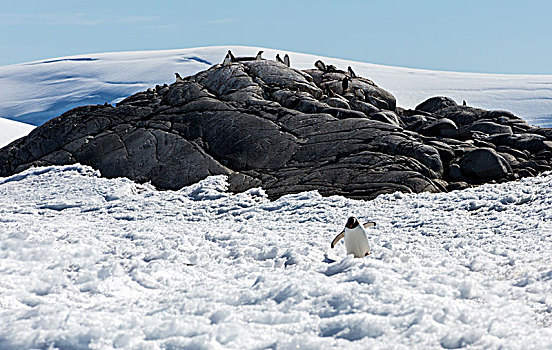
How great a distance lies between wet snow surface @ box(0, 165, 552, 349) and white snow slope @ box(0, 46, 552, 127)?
45.2 meters

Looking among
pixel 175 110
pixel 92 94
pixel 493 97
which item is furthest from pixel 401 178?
pixel 92 94

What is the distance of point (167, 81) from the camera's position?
63.2 meters

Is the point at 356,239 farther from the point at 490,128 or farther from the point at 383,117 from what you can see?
the point at 490,128

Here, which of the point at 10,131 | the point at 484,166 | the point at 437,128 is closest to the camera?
the point at 484,166

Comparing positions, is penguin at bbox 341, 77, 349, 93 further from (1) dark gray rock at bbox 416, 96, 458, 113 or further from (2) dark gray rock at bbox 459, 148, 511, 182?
(2) dark gray rock at bbox 459, 148, 511, 182

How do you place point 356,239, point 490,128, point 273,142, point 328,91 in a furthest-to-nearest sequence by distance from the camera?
point 328,91 → point 490,128 → point 273,142 → point 356,239

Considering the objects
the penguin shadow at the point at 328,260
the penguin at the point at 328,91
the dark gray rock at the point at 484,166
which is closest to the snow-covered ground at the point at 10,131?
the penguin at the point at 328,91

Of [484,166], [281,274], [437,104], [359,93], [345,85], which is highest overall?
[345,85]

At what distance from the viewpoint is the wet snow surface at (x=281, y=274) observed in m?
5.26

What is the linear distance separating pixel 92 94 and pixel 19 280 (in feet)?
196

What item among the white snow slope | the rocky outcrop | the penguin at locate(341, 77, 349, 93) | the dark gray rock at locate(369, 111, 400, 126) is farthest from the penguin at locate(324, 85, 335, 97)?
the white snow slope

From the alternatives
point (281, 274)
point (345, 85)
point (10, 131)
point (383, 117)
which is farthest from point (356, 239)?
point (10, 131)

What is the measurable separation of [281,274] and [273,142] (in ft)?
34.7

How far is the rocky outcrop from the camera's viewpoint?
52.4ft
